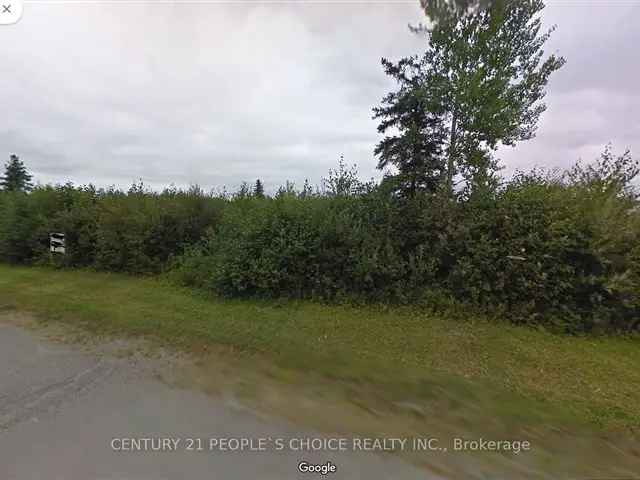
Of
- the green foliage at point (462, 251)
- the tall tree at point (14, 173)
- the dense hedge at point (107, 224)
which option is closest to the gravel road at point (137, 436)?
the green foliage at point (462, 251)

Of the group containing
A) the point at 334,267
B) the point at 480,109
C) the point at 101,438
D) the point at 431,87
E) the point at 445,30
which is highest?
the point at 445,30

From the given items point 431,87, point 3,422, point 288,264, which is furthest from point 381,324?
point 431,87

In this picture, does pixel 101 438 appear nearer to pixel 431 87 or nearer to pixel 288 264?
pixel 288 264

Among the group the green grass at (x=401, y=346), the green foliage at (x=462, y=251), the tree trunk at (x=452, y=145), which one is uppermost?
the tree trunk at (x=452, y=145)

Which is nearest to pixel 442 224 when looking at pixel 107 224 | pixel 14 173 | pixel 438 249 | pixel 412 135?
pixel 438 249

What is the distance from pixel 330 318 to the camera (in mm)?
5270

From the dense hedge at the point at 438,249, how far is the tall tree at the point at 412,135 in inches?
31.5

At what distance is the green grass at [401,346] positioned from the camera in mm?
3051

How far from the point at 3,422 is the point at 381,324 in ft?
15.2

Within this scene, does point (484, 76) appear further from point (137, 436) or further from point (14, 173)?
point (14, 173)

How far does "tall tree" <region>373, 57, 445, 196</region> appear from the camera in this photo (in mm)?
6830

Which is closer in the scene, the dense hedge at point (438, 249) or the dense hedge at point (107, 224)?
the dense hedge at point (438, 249)

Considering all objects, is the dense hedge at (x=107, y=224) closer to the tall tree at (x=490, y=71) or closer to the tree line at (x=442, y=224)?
the tree line at (x=442, y=224)

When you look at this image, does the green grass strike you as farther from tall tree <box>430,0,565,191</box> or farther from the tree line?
tall tree <box>430,0,565,191</box>
